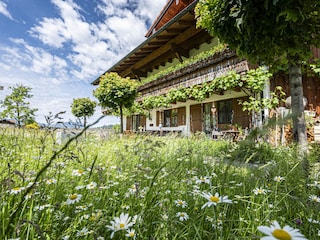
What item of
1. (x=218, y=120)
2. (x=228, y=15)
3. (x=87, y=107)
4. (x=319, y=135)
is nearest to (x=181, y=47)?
(x=218, y=120)

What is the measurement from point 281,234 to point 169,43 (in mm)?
13503

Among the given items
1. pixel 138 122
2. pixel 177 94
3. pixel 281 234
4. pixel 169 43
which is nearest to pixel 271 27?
pixel 281 234

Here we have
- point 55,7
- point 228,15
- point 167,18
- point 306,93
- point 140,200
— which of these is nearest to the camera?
point 140,200

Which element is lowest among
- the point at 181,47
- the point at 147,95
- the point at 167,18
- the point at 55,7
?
the point at 147,95

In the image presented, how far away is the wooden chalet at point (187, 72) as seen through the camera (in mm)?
7673

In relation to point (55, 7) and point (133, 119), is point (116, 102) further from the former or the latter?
point (133, 119)

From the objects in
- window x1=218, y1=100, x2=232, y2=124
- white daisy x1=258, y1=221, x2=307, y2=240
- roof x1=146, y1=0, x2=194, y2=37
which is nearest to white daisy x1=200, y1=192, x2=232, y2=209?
white daisy x1=258, y1=221, x2=307, y2=240

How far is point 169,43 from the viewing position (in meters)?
13.0

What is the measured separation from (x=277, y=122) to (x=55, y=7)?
12.3 metres

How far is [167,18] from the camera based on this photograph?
58.3 ft

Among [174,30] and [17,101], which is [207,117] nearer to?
[174,30]

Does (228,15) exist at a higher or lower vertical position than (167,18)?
lower

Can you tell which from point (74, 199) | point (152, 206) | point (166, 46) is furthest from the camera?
point (166, 46)

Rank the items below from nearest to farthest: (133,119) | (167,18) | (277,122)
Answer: (277,122), (167,18), (133,119)
